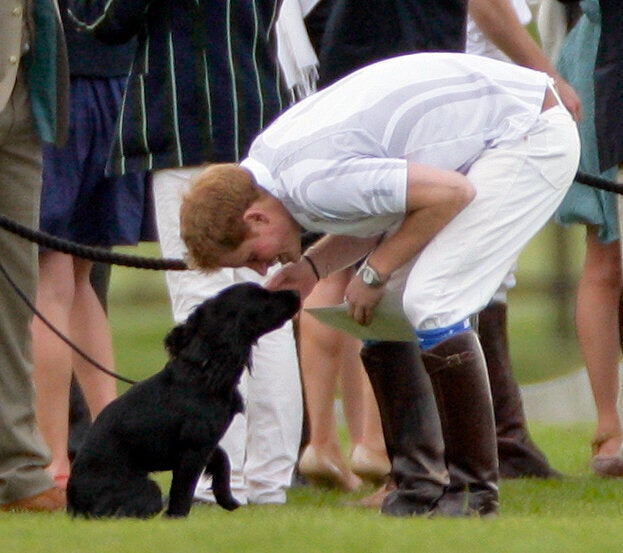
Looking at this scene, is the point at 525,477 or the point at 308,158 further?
the point at 525,477

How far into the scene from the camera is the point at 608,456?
21.9ft

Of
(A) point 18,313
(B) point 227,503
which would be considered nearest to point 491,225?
(B) point 227,503

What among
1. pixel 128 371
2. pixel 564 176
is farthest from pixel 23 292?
pixel 128 371

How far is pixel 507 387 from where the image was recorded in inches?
269

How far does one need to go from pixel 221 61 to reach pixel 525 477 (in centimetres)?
194

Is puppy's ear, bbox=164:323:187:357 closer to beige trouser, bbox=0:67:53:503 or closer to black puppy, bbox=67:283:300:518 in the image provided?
black puppy, bbox=67:283:300:518

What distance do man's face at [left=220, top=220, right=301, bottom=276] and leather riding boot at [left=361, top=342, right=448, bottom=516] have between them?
61 centimetres

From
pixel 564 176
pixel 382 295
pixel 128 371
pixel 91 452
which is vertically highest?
pixel 564 176

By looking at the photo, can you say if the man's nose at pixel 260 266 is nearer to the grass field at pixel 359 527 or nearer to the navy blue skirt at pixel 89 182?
the grass field at pixel 359 527

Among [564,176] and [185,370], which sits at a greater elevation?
[564,176]

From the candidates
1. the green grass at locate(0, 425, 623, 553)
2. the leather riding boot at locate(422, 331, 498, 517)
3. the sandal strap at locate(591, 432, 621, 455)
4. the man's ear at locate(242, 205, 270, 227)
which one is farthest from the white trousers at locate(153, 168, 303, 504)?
the sandal strap at locate(591, 432, 621, 455)

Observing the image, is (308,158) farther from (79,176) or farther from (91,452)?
(79,176)

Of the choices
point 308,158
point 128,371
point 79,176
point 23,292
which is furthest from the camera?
point 128,371

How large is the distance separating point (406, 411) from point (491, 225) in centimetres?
79
